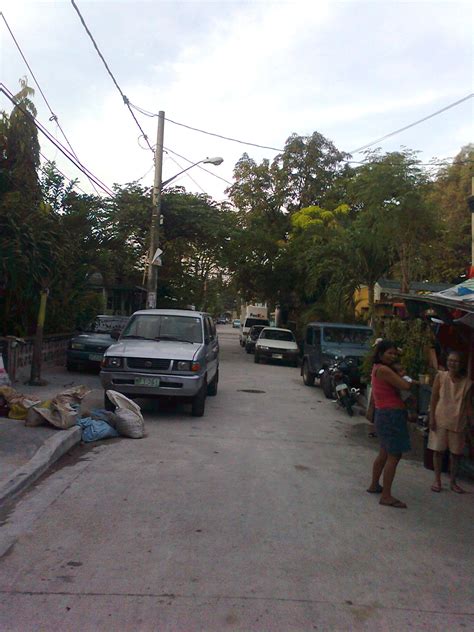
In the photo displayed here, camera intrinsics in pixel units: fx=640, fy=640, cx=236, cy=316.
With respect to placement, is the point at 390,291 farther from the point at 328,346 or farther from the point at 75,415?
the point at 75,415

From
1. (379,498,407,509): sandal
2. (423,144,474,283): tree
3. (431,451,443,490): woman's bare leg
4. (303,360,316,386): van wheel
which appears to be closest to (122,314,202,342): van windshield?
(431,451,443,490): woman's bare leg

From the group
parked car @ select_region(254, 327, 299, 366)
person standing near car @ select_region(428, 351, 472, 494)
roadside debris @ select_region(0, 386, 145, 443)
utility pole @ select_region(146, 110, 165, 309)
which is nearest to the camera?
person standing near car @ select_region(428, 351, 472, 494)

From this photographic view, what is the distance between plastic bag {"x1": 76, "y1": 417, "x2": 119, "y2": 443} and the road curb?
0.14 metres

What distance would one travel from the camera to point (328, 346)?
1680 centimetres

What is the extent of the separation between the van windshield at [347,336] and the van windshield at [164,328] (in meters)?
6.15

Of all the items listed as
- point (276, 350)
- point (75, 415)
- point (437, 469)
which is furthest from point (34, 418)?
point (276, 350)

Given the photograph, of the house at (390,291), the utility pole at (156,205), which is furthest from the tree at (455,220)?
the utility pole at (156,205)

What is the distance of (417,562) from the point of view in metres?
4.81

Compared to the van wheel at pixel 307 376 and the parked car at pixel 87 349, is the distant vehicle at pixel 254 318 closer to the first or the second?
the van wheel at pixel 307 376

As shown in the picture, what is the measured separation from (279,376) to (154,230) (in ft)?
21.1

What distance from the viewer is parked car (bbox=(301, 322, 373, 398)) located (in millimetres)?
15977

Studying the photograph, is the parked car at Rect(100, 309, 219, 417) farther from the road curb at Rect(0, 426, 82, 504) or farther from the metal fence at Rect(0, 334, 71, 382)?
the metal fence at Rect(0, 334, 71, 382)

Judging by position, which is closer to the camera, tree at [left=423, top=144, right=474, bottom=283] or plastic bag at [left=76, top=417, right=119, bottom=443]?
plastic bag at [left=76, top=417, right=119, bottom=443]

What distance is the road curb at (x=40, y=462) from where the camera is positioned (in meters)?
5.94
